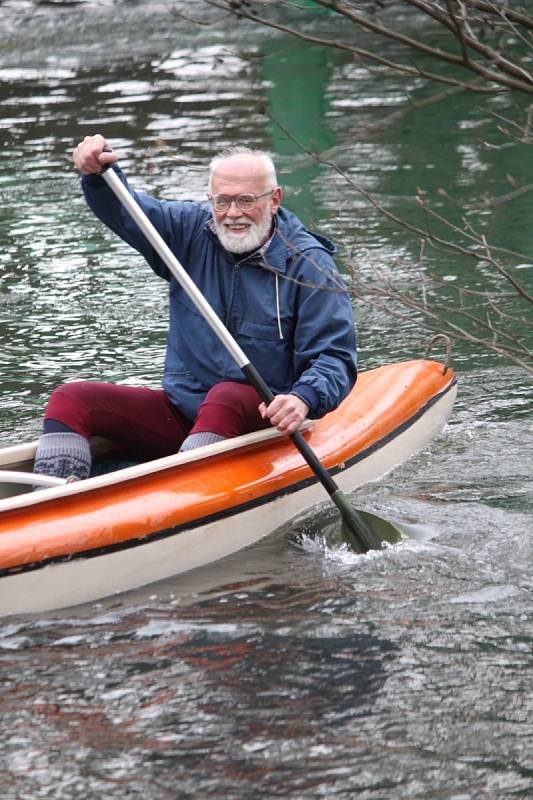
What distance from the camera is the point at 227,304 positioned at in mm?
5055

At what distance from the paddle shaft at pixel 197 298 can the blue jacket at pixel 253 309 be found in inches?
4.9

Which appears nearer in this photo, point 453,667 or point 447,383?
point 453,667

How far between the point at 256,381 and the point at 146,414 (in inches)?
22.2

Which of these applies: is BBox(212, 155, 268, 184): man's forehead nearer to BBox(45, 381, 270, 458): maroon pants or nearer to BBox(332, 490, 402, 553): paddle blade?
BBox(45, 381, 270, 458): maroon pants

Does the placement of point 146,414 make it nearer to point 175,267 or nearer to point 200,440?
point 200,440

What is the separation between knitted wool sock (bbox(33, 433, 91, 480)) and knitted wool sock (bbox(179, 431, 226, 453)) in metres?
0.35

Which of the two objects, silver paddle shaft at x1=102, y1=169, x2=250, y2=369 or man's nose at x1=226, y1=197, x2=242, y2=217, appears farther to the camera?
man's nose at x1=226, y1=197, x2=242, y2=217

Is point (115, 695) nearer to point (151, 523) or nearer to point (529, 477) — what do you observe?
point (151, 523)

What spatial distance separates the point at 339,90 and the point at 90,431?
10.7 m

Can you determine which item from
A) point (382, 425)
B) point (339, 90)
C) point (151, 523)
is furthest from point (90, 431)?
point (339, 90)

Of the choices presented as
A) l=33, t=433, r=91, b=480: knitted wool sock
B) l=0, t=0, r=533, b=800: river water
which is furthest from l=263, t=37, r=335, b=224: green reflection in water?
l=33, t=433, r=91, b=480: knitted wool sock

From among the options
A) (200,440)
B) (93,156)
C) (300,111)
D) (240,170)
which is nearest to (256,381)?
(200,440)

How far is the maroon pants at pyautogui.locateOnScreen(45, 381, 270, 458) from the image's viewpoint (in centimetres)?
495

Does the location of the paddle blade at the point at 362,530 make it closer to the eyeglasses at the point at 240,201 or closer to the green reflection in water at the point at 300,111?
the eyeglasses at the point at 240,201
